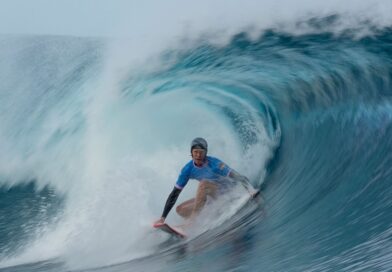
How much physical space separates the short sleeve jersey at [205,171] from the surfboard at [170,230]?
19.3 inches

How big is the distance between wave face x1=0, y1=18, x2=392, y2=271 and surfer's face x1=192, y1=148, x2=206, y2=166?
789 millimetres

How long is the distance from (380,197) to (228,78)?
222 inches

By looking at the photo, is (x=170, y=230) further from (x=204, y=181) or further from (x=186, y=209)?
(x=204, y=181)

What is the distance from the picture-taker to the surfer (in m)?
7.84

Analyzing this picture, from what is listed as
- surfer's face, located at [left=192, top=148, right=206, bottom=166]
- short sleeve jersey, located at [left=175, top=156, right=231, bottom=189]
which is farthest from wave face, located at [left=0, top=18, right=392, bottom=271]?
surfer's face, located at [left=192, top=148, right=206, bottom=166]

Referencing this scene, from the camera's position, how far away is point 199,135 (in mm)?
11383

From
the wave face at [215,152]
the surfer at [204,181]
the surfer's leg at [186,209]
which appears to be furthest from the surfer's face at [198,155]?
the wave face at [215,152]

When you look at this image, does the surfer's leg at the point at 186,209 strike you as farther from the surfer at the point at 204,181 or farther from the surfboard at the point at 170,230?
the surfboard at the point at 170,230

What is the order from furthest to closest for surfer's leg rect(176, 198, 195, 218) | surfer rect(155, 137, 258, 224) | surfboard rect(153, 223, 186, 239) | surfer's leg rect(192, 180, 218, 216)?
surfer's leg rect(176, 198, 195, 218)
surfer's leg rect(192, 180, 218, 216)
surfer rect(155, 137, 258, 224)
surfboard rect(153, 223, 186, 239)

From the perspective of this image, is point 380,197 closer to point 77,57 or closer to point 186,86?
point 186,86

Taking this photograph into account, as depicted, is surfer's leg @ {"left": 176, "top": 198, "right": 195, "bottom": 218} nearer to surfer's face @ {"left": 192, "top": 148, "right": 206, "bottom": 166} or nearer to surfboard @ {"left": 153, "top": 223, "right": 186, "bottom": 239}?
surfboard @ {"left": 153, "top": 223, "right": 186, "bottom": 239}

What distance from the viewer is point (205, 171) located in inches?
314

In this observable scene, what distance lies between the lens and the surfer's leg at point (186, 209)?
820 cm

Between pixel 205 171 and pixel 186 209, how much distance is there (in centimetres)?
58
